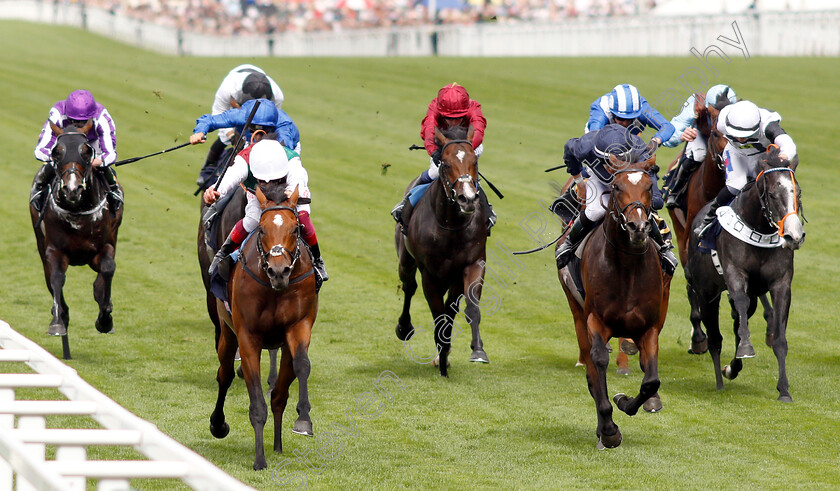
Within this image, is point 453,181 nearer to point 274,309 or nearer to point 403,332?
point 274,309

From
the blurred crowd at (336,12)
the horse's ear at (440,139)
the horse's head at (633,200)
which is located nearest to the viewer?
the horse's head at (633,200)

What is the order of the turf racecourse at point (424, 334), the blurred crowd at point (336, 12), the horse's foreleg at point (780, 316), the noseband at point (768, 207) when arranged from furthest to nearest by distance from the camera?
the blurred crowd at point (336, 12), the horse's foreleg at point (780, 316), the noseband at point (768, 207), the turf racecourse at point (424, 334)

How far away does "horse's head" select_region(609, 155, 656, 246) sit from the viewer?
7258 millimetres

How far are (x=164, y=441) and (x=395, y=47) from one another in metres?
32.8

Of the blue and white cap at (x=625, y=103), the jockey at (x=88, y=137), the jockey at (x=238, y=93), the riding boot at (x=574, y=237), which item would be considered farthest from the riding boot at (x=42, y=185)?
the blue and white cap at (x=625, y=103)

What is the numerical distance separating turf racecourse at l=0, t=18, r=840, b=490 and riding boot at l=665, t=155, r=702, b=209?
1.36m

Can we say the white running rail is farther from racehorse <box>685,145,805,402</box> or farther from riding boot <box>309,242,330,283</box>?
racehorse <box>685,145,805,402</box>

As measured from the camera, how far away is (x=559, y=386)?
9852 mm

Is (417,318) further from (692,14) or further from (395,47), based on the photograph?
(395,47)

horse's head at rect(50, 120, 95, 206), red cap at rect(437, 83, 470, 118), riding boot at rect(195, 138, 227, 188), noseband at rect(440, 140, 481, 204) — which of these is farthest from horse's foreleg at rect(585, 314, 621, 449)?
riding boot at rect(195, 138, 227, 188)

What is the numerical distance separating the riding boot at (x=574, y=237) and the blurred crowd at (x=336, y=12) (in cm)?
2641

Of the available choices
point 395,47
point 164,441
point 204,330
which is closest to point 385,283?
point 204,330

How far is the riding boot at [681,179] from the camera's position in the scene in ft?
39.2

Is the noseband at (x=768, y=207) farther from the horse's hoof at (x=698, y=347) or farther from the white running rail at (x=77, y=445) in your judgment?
the white running rail at (x=77, y=445)
